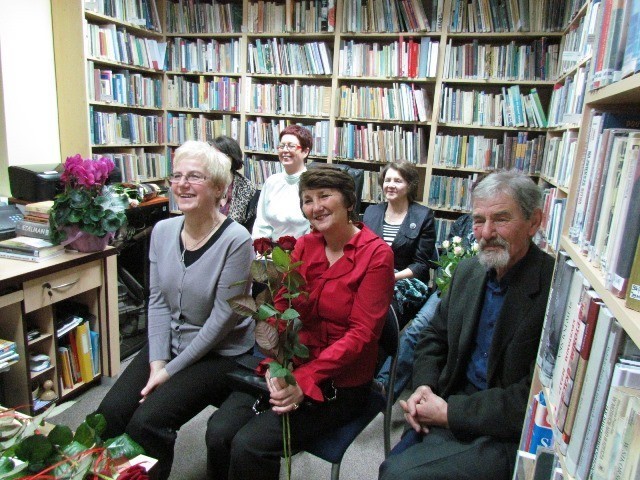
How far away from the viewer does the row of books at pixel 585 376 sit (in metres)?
0.66

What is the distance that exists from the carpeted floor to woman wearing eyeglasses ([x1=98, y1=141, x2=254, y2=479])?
39 centimetres

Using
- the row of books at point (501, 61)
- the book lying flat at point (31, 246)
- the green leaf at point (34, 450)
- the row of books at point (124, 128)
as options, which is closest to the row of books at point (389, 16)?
the row of books at point (501, 61)

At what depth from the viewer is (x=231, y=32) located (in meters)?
3.94

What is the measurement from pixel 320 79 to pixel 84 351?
2.81m

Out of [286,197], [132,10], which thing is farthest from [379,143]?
[132,10]

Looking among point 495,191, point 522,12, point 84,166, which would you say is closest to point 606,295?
point 495,191

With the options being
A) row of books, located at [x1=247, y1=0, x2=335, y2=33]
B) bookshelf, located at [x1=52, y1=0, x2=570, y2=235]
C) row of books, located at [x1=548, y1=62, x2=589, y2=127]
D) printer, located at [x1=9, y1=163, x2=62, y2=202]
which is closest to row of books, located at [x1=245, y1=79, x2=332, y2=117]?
bookshelf, located at [x1=52, y1=0, x2=570, y2=235]

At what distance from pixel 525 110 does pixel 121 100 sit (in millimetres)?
3183

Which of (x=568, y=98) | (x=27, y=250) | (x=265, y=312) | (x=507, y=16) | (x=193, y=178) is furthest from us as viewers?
(x=507, y=16)

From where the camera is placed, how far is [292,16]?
146 inches

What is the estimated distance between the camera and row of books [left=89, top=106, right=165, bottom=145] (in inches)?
137

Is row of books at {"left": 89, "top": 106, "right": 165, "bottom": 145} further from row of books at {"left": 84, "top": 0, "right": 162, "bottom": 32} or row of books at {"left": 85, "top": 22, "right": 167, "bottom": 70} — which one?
row of books at {"left": 84, "top": 0, "right": 162, "bottom": 32}

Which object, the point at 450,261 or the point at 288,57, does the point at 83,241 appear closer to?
the point at 450,261

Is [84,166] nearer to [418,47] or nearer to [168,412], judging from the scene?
[168,412]
